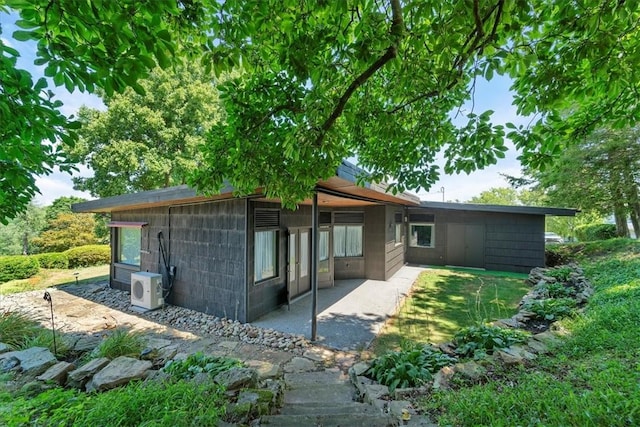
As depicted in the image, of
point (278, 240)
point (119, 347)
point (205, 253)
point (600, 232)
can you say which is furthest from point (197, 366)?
point (600, 232)

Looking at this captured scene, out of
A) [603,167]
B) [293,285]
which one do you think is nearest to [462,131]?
[293,285]

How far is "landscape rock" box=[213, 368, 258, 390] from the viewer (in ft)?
7.78

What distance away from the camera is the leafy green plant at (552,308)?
449cm

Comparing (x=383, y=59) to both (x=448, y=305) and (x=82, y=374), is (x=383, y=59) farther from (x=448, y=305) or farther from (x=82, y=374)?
(x=448, y=305)

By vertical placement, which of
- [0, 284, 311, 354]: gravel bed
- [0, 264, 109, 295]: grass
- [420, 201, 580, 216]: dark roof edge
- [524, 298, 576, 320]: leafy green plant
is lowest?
[0, 264, 109, 295]: grass

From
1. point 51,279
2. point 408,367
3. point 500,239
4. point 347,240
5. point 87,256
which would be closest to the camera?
point 408,367

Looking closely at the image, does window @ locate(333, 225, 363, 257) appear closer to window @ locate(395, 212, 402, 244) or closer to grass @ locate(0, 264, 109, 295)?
window @ locate(395, 212, 402, 244)

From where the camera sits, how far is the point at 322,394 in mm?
2912

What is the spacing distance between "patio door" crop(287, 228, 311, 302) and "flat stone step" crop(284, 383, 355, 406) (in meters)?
3.36

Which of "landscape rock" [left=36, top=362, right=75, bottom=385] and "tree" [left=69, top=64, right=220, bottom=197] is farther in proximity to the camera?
"tree" [left=69, top=64, right=220, bottom=197]

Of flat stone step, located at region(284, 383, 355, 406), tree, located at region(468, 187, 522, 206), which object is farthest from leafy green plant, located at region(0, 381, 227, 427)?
tree, located at region(468, 187, 522, 206)

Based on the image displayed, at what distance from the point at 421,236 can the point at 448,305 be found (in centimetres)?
588

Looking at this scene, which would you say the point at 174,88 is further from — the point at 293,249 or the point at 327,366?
the point at 327,366

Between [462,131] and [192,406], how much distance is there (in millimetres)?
3747
